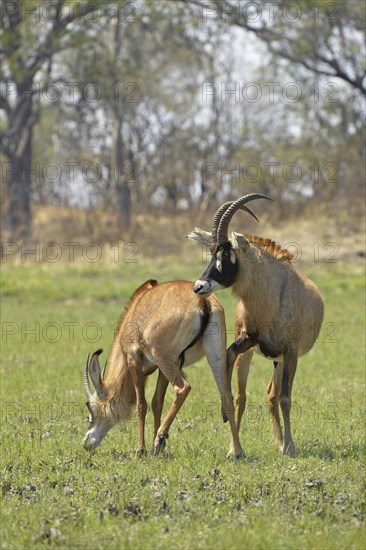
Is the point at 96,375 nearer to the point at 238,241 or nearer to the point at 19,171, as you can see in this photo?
the point at 238,241

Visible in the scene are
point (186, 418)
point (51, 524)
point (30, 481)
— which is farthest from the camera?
point (186, 418)

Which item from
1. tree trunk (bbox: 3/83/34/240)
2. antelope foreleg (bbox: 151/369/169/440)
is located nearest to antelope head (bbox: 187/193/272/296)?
antelope foreleg (bbox: 151/369/169/440)

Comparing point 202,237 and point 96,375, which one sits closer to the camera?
point 96,375

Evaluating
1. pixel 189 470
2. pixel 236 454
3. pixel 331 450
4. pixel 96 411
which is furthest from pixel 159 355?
pixel 331 450

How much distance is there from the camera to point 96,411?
971 centimetres

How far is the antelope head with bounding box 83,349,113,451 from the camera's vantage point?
9562mm

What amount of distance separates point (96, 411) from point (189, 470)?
1734 millimetres

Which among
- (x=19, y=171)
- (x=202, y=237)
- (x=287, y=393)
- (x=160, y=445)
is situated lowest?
(x=160, y=445)

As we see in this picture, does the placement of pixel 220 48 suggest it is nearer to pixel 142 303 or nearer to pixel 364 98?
pixel 364 98

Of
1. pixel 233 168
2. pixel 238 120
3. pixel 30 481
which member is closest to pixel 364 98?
pixel 233 168

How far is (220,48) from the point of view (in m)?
40.9

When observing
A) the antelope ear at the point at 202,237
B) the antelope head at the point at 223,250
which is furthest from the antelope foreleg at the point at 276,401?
the antelope ear at the point at 202,237

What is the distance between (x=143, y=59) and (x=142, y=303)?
30.1 metres

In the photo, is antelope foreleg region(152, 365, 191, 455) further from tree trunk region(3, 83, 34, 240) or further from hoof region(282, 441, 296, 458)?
tree trunk region(3, 83, 34, 240)
